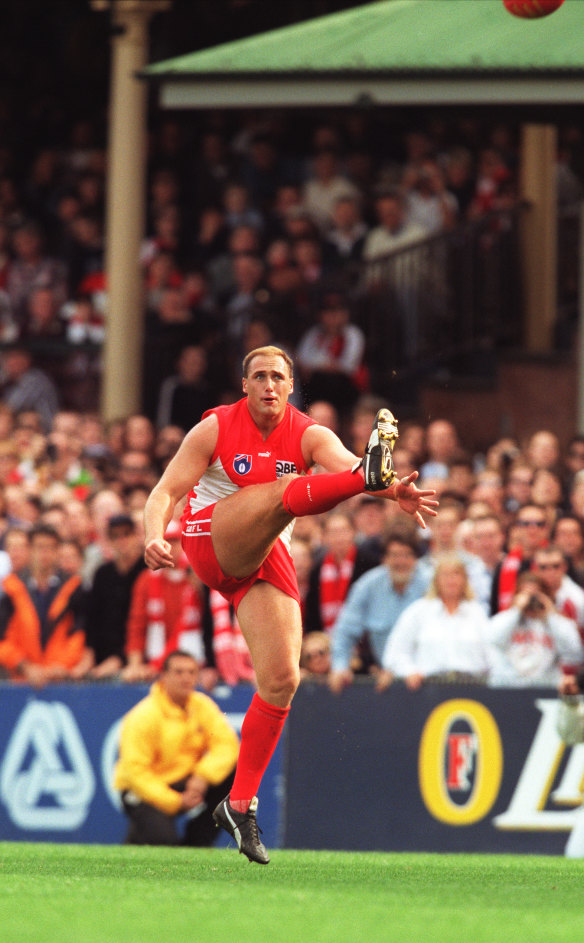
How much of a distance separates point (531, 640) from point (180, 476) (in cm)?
375

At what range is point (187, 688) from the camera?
10.8 meters

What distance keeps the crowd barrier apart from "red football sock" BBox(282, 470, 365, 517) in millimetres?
4040

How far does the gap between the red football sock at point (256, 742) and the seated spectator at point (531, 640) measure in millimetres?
3145

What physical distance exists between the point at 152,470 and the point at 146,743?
3.46 meters

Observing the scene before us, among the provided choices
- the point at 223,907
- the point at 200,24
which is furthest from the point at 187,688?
the point at 200,24

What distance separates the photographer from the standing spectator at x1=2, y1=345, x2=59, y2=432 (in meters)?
16.3

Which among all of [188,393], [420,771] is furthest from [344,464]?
[188,393]

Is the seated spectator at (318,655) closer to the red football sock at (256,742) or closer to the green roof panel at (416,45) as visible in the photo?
the red football sock at (256,742)

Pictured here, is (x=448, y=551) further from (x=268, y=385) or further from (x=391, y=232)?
(x=391, y=232)

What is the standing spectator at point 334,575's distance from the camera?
11.6 meters

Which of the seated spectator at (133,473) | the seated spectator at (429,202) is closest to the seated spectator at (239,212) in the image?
the seated spectator at (429,202)

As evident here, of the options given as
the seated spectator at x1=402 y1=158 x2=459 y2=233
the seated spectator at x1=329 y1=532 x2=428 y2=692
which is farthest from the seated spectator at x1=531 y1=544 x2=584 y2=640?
the seated spectator at x1=402 y1=158 x2=459 y2=233

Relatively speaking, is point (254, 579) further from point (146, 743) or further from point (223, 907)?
point (146, 743)

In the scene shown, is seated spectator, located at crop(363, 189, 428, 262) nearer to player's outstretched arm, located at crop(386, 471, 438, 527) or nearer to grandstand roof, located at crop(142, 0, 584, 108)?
grandstand roof, located at crop(142, 0, 584, 108)
